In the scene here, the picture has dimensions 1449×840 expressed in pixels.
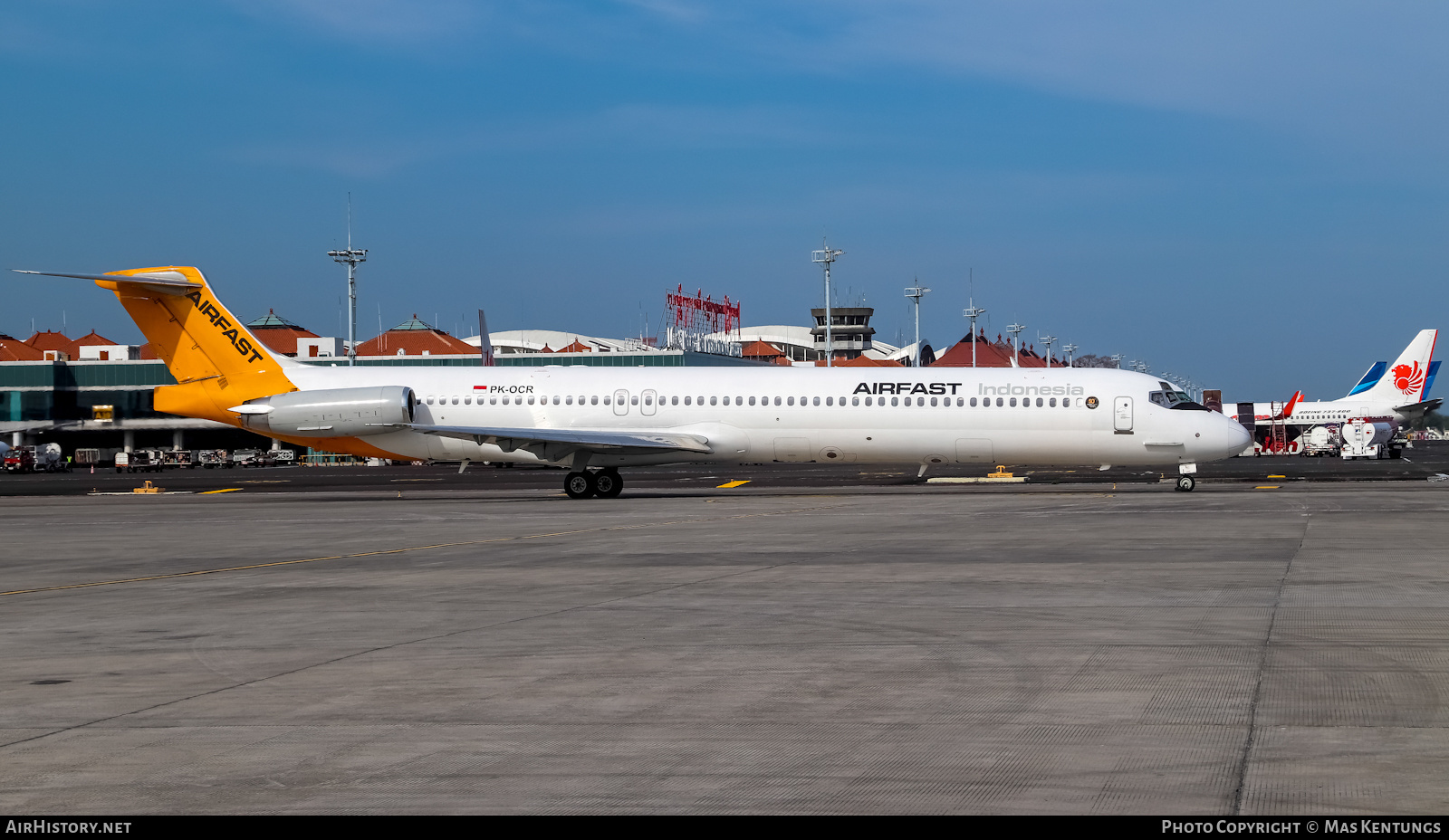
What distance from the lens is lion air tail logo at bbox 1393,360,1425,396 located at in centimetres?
7056

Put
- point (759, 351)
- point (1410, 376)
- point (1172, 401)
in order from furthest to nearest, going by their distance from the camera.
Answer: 1. point (759, 351)
2. point (1410, 376)
3. point (1172, 401)

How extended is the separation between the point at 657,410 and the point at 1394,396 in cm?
5624

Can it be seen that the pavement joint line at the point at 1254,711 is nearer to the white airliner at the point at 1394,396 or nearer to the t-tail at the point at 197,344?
the t-tail at the point at 197,344

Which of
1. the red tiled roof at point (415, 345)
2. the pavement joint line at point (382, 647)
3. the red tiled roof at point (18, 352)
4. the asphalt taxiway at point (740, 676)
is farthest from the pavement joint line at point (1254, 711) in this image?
the red tiled roof at point (18, 352)

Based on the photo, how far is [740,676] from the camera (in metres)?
8.72

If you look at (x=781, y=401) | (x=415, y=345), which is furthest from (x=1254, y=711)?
(x=415, y=345)

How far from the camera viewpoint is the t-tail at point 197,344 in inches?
1339

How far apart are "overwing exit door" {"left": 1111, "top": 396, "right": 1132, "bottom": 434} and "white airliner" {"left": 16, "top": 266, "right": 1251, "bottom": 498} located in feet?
0.11

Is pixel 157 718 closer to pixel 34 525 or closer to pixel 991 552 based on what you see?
pixel 991 552

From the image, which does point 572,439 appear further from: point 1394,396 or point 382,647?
point 1394,396

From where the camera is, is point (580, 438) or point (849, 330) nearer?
point (580, 438)

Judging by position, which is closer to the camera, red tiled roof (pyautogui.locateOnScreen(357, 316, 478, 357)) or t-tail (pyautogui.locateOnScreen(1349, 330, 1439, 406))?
t-tail (pyautogui.locateOnScreen(1349, 330, 1439, 406))

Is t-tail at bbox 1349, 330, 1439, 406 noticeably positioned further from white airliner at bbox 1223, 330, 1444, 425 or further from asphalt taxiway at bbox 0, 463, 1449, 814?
asphalt taxiway at bbox 0, 463, 1449, 814

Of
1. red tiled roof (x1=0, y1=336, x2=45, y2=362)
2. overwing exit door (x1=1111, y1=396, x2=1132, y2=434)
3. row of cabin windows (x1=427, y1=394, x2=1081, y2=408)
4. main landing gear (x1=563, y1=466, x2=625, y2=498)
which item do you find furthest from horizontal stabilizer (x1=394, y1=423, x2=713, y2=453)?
red tiled roof (x1=0, y1=336, x2=45, y2=362)
